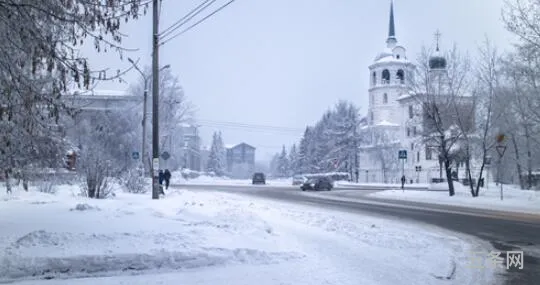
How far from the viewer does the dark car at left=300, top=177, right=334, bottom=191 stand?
174 feet

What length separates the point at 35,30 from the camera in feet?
28.3

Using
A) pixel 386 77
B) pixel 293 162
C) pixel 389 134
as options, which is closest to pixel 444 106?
pixel 389 134

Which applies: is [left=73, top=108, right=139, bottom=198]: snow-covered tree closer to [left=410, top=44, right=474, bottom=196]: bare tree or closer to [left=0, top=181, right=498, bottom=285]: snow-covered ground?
[left=0, top=181, right=498, bottom=285]: snow-covered ground

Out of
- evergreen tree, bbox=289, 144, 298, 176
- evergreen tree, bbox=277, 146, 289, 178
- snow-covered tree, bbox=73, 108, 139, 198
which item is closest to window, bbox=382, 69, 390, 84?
evergreen tree, bbox=289, 144, 298, 176

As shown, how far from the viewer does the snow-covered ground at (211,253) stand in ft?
30.0

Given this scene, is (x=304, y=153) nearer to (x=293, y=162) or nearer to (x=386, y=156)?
(x=293, y=162)

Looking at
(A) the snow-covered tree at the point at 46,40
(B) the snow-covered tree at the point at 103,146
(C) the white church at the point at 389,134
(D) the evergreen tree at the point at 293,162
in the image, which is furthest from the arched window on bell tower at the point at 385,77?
(A) the snow-covered tree at the point at 46,40

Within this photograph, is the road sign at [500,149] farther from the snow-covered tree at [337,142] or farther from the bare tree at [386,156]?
the snow-covered tree at [337,142]

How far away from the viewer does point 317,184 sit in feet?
174

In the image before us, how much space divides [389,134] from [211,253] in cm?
9615

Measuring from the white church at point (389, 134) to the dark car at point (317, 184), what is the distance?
21565 mm

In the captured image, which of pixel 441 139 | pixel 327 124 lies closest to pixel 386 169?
pixel 327 124

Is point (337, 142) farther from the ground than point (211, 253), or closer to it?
farther from the ground

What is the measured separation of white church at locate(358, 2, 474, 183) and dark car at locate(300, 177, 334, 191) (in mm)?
21565
